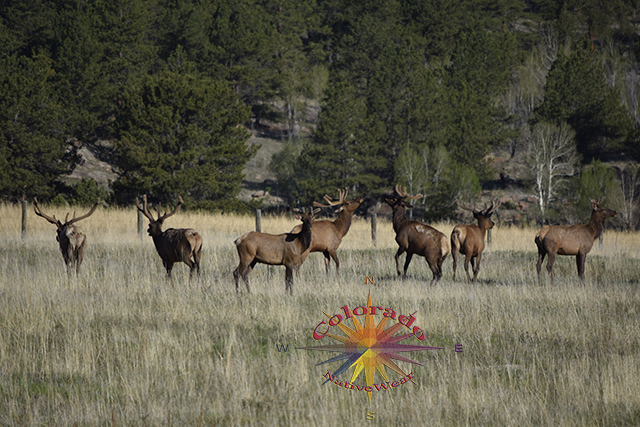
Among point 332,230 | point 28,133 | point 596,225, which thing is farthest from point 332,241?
point 28,133

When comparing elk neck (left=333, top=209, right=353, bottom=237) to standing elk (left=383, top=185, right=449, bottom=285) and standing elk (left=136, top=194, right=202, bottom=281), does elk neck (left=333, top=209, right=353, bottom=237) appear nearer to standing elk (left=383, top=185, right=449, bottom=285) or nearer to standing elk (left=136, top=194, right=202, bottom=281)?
standing elk (left=383, top=185, right=449, bottom=285)

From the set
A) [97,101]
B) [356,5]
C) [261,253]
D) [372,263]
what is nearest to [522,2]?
[356,5]

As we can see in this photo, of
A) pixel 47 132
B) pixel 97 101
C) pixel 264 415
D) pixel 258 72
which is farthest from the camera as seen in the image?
pixel 258 72

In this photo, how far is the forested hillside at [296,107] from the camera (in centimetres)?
3197

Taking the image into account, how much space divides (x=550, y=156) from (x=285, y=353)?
110 feet

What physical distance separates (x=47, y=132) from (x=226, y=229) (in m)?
14.3

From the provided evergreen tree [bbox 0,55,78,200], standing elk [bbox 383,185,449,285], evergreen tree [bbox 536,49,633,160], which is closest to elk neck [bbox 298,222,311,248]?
standing elk [bbox 383,185,449,285]

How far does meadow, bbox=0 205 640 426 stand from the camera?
17.5ft

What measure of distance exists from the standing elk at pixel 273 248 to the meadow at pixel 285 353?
1.68ft

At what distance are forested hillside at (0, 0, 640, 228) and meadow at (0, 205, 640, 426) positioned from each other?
20.6 meters

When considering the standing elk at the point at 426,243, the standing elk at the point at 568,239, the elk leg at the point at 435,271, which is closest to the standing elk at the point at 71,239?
the standing elk at the point at 426,243

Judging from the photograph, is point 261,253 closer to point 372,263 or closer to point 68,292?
point 68,292

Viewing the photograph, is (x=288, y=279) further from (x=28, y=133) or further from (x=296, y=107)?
(x=296, y=107)

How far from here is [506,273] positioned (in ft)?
47.3
